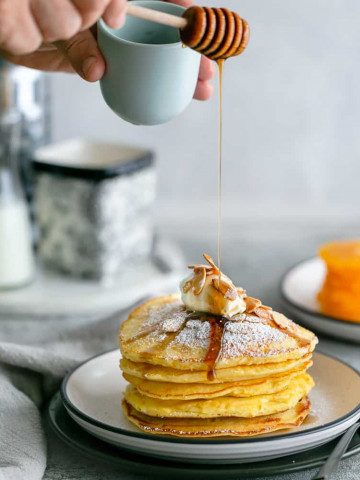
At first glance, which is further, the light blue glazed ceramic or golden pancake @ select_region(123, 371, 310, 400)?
the light blue glazed ceramic

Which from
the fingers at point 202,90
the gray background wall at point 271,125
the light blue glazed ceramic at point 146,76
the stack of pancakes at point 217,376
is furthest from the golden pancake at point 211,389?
the gray background wall at point 271,125

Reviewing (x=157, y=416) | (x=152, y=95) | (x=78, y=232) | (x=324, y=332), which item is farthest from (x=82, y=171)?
(x=157, y=416)

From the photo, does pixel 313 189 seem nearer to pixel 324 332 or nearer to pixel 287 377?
pixel 324 332

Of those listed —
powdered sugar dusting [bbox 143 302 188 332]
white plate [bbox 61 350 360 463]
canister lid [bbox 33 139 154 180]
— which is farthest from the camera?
canister lid [bbox 33 139 154 180]

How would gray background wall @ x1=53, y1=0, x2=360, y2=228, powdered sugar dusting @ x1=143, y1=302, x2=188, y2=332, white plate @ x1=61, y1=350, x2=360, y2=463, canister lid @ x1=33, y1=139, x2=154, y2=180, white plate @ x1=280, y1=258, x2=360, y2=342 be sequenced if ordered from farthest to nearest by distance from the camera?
1. gray background wall @ x1=53, y1=0, x2=360, y2=228
2. canister lid @ x1=33, y1=139, x2=154, y2=180
3. white plate @ x1=280, y1=258, x2=360, y2=342
4. powdered sugar dusting @ x1=143, y1=302, x2=188, y2=332
5. white plate @ x1=61, y1=350, x2=360, y2=463

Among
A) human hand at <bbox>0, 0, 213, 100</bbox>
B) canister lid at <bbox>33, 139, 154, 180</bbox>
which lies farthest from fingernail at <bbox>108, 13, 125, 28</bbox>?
canister lid at <bbox>33, 139, 154, 180</bbox>

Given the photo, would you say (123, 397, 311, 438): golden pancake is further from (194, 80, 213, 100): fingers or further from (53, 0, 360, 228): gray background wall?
(53, 0, 360, 228): gray background wall

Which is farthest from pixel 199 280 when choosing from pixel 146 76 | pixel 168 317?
pixel 146 76

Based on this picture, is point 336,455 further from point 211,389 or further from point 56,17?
point 56,17
